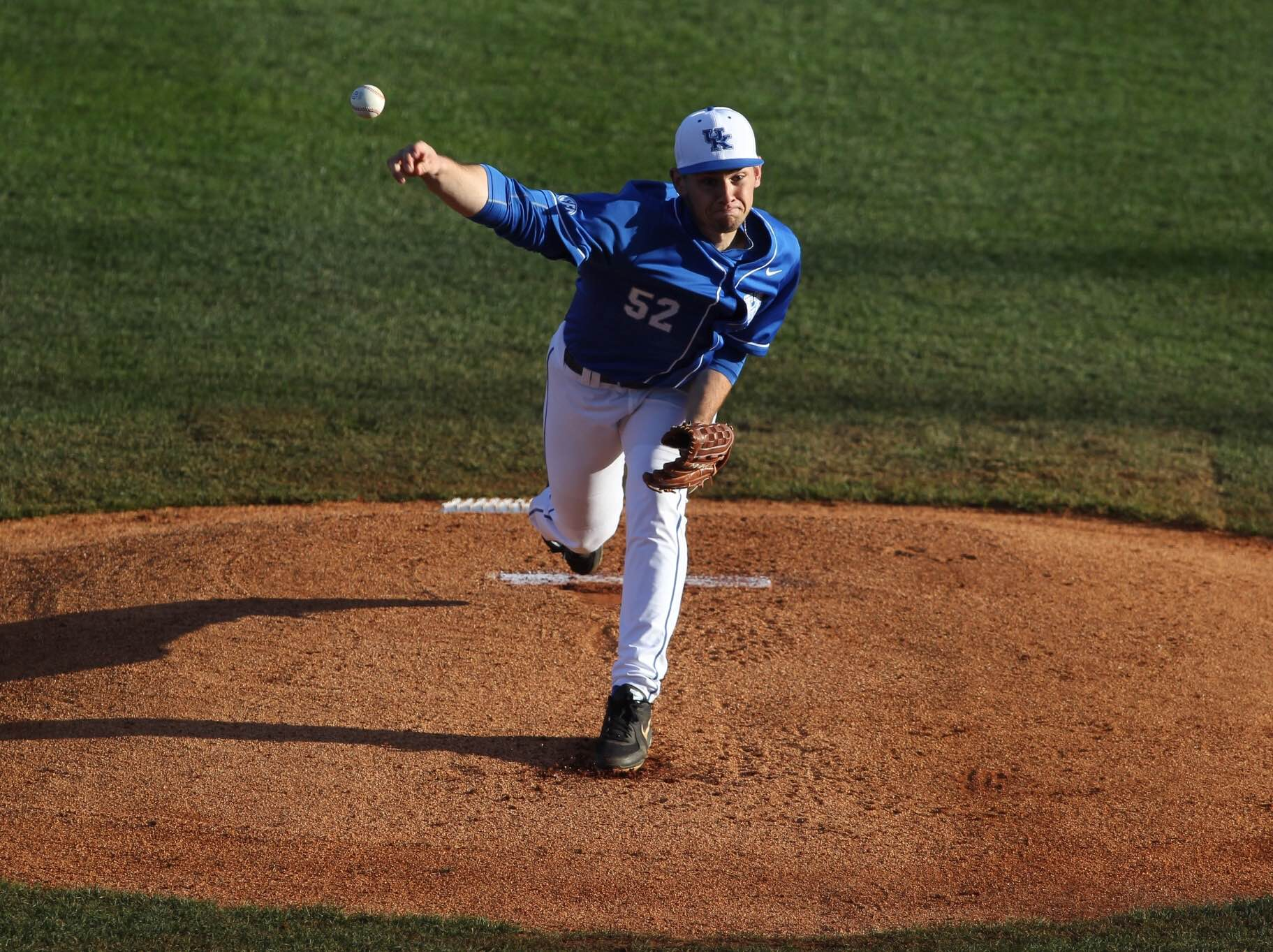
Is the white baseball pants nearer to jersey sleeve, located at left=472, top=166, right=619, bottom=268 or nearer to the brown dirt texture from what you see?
the brown dirt texture

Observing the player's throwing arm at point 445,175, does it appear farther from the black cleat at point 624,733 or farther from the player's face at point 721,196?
the black cleat at point 624,733

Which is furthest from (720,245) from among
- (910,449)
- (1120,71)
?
(1120,71)

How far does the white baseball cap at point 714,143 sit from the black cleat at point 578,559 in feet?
5.39

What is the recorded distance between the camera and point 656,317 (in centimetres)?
468

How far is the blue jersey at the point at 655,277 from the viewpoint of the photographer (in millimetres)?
4422

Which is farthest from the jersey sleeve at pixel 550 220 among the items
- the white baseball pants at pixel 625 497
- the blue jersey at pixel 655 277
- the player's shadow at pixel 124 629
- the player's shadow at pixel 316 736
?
the player's shadow at pixel 124 629

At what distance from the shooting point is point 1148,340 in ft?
30.3

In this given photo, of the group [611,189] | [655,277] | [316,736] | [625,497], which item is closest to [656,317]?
[655,277]

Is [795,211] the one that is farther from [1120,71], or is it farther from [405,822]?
[405,822]

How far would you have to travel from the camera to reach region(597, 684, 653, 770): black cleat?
4.44 metres

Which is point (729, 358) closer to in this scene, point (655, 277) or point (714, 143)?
point (655, 277)

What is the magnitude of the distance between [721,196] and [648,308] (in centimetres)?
43

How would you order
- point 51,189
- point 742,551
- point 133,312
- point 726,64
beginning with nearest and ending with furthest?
point 742,551, point 133,312, point 51,189, point 726,64

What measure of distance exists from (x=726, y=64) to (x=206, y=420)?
Result: 20.5 ft
